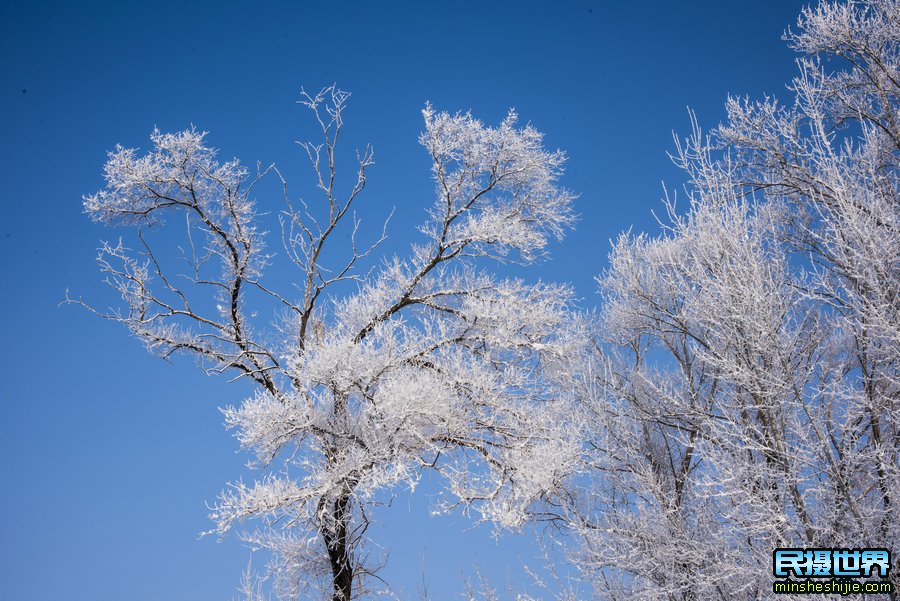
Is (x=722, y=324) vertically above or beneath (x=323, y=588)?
above

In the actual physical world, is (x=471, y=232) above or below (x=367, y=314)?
above

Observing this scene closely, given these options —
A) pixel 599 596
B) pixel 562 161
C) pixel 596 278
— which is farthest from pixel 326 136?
pixel 599 596

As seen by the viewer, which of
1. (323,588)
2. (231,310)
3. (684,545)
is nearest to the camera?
(684,545)

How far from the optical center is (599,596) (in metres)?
9.48

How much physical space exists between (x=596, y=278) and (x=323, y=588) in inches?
261

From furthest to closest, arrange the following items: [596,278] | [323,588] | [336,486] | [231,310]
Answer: [596,278]
[231,310]
[323,588]
[336,486]

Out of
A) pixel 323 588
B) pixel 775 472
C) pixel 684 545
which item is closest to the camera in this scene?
pixel 775 472

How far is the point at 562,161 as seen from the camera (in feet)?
39.2

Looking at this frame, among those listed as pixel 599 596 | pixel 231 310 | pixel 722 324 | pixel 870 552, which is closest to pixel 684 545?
pixel 599 596

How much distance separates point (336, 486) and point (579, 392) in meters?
3.86

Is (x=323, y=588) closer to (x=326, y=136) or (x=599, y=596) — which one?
(x=599, y=596)

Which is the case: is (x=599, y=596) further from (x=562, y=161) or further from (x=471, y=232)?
(x=562, y=161)

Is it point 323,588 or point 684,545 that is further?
point 323,588

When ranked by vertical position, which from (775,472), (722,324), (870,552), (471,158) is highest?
(471,158)
